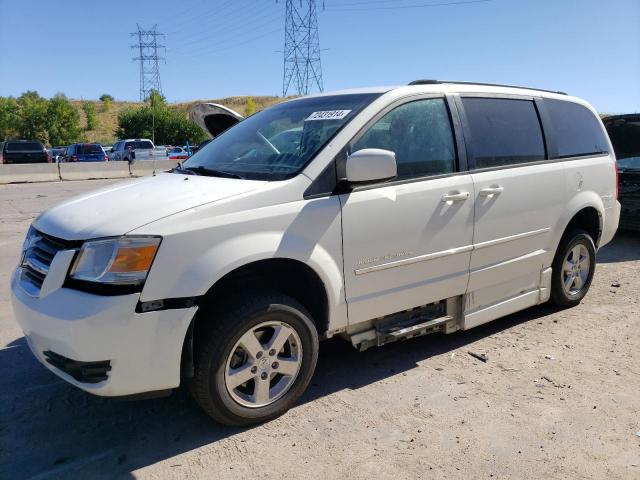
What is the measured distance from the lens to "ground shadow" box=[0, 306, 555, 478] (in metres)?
2.74

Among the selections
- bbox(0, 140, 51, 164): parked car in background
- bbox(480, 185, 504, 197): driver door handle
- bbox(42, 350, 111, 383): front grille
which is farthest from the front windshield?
bbox(0, 140, 51, 164): parked car in background

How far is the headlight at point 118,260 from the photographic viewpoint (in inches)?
99.4

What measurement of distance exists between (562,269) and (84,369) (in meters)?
3.93

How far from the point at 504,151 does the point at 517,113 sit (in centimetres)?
48

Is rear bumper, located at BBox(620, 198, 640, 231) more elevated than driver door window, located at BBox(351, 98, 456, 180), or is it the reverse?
driver door window, located at BBox(351, 98, 456, 180)

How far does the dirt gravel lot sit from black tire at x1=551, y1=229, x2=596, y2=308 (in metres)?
0.57

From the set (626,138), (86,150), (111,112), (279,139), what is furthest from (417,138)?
(111,112)

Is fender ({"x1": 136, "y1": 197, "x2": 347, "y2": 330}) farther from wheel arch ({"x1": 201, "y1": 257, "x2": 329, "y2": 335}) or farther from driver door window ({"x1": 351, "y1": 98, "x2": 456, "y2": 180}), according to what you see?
driver door window ({"x1": 351, "y1": 98, "x2": 456, "y2": 180})

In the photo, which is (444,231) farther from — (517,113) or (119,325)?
(119,325)

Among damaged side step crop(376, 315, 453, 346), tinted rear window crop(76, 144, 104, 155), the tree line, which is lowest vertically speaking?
damaged side step crop(376, 315, 453, 346)

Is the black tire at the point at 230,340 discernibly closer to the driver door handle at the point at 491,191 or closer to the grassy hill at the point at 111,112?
the driver door handle at the point at 491,191

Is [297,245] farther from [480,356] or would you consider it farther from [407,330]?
[480,356]

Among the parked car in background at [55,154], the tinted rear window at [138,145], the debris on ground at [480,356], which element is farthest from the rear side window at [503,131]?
the parked car in background at [55,154]

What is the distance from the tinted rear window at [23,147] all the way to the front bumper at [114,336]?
26.7 m
